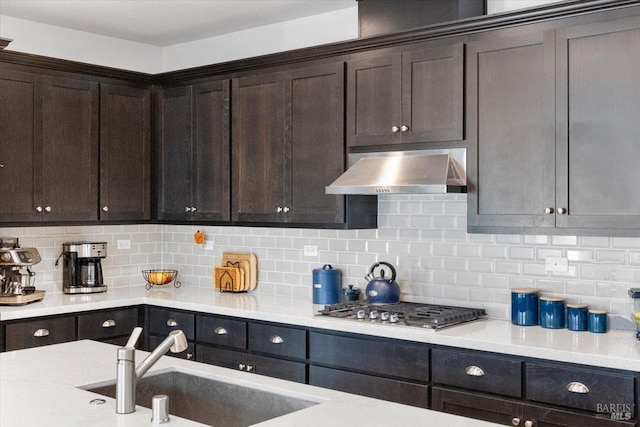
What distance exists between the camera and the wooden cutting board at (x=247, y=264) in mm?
5215

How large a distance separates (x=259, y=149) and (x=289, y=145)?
0.87 feet

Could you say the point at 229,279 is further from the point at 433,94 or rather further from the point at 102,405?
the point at 102,405

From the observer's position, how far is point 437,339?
350 centimetres

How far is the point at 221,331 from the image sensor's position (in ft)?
14.8

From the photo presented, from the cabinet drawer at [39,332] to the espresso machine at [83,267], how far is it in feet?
1.99

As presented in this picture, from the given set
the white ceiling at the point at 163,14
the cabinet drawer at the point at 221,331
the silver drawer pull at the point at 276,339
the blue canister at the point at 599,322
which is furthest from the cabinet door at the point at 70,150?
the blue canister at the point at 599,322

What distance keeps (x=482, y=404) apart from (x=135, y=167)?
316 centimetres

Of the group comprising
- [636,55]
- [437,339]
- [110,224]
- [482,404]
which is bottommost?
[482,404]

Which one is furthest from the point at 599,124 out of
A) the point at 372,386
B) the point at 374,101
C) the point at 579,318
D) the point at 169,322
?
the point at 169,322

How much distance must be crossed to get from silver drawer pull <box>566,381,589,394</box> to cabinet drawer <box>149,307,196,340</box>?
247 cm

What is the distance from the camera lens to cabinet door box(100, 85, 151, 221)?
5164mm

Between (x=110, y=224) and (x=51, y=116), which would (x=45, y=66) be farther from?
(x=110, y=224)

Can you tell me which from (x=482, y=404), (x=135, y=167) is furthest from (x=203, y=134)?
(x=482, y=404)

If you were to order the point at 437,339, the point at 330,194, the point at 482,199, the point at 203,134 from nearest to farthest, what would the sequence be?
the point at 437,339
the point at 482,199
the point at 330,194
the point at 203,134
